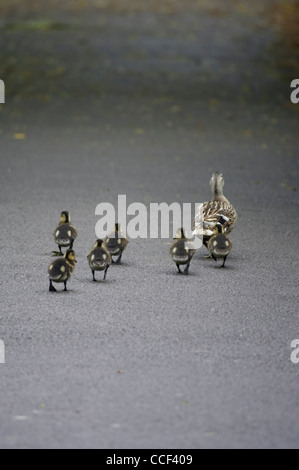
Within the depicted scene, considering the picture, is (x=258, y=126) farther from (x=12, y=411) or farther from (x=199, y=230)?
(x=12, y=411)

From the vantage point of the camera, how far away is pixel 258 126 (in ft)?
56.5

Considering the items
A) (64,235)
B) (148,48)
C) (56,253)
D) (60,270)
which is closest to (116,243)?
(64,235)

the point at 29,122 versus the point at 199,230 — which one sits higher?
the point at 29,122

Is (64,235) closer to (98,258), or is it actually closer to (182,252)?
(98,258)

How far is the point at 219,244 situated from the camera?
26.8 feet

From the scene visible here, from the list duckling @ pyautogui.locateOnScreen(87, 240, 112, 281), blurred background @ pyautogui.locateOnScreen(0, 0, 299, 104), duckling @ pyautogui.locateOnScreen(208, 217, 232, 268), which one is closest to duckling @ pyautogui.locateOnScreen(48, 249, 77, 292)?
duckling @ pyautogui.locateOnScreen(87, 240, 112, 281)

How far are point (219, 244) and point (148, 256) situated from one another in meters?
0.90

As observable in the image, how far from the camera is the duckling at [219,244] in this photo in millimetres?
8156

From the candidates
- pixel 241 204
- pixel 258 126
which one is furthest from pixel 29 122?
pixel 241 204

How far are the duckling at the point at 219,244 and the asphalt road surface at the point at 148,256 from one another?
0.19 metres

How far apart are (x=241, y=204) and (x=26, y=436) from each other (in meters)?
7.13

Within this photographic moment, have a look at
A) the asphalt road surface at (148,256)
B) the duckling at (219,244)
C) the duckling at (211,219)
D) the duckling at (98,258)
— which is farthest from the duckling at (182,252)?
the duckling at (98,258)

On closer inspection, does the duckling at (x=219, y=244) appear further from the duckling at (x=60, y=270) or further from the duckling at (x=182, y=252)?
the duckling at (x=60, y=270)

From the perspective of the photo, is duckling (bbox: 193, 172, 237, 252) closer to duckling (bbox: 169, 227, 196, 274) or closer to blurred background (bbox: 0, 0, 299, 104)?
duckling (bbox: 169, 227, 196, 274)
